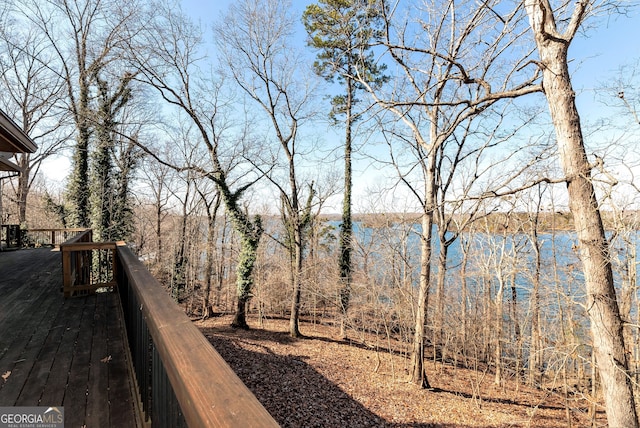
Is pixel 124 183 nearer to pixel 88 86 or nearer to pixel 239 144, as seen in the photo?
pixel 88 86

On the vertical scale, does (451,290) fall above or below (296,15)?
below

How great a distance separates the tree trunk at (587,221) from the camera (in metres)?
3.34

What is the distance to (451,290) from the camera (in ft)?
50.0

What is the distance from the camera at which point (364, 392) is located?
7.85 meters

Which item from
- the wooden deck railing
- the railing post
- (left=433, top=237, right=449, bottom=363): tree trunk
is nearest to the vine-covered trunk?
(left=433, top=237, right=449, bottom=363): tree trunk

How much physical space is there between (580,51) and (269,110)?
932 cm

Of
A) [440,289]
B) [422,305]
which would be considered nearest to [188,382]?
[422,305]

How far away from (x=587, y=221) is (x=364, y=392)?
6.71m

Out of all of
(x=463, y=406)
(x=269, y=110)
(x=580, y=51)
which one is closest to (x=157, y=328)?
(x=580, y=51)

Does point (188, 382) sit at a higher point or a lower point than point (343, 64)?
lower

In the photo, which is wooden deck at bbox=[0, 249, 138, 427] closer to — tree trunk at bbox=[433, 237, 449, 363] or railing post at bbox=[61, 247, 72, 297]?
railing post at bbox=[61, 247, 72, 297]

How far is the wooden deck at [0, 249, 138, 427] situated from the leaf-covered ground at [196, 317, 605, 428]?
4682 millimetres

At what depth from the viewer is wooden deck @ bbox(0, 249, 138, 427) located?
2.01m

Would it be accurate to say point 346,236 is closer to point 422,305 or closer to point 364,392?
point 422,305
